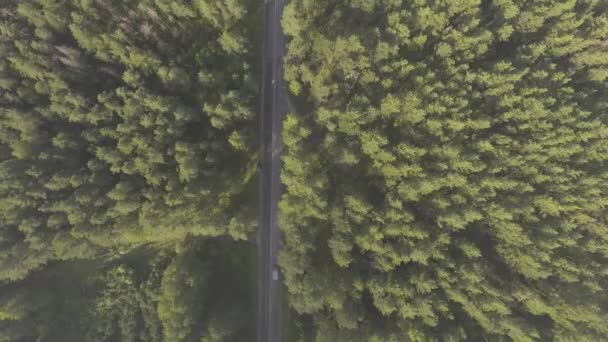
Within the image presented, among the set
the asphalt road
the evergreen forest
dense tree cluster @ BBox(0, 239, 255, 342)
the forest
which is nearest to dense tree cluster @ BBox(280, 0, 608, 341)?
the evergreen forest

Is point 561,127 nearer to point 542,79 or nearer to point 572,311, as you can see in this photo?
point 542,79

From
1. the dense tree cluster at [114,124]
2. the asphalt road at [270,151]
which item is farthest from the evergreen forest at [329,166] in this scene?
the asphalt road at [270,151]

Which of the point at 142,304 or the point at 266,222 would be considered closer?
the point at 142,304

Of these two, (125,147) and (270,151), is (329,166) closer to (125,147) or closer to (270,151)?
(270,151)

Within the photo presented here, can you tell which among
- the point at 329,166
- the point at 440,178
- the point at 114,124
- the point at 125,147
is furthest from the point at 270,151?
the point at 440,178

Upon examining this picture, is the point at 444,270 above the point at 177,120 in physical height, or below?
below

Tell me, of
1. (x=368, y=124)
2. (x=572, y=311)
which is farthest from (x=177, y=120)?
(x=572, y=311)
